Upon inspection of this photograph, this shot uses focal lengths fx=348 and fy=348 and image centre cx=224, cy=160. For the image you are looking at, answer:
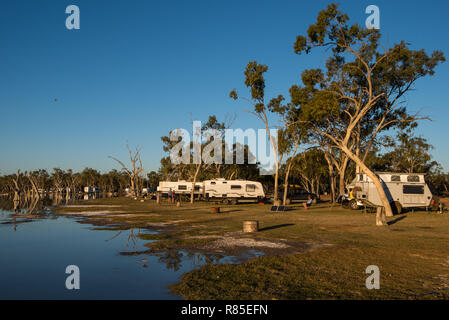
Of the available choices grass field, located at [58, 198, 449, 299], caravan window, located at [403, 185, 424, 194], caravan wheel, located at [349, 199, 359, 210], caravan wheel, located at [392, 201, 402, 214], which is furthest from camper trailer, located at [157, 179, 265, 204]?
grass field, located at [58, 198, 449, 299]

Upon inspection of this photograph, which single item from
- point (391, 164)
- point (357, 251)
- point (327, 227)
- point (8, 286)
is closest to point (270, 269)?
point (357, 251)

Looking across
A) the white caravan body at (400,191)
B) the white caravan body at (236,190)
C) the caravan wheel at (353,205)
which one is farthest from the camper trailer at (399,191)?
the white caravan body at (236,190)

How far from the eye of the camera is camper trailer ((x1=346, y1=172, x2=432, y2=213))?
2652cm

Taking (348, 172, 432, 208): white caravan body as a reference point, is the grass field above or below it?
below

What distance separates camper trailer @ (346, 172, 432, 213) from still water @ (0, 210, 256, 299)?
749 inches

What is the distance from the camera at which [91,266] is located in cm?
945

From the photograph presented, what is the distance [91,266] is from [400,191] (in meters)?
24.5

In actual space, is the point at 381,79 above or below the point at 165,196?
above

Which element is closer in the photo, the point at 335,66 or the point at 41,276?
the point at 41,276

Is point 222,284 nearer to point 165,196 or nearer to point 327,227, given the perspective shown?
point 327,227

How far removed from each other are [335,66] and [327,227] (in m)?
19.3

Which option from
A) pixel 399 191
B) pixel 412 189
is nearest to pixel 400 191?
pixel 399 191

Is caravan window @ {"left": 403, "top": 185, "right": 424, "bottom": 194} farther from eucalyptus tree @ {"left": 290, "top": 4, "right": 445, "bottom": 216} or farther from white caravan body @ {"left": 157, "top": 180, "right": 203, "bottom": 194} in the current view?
white caravan body @ {"left": 157, "top": 180, "right": 203, "bottom": 194}

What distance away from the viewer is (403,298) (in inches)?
258
